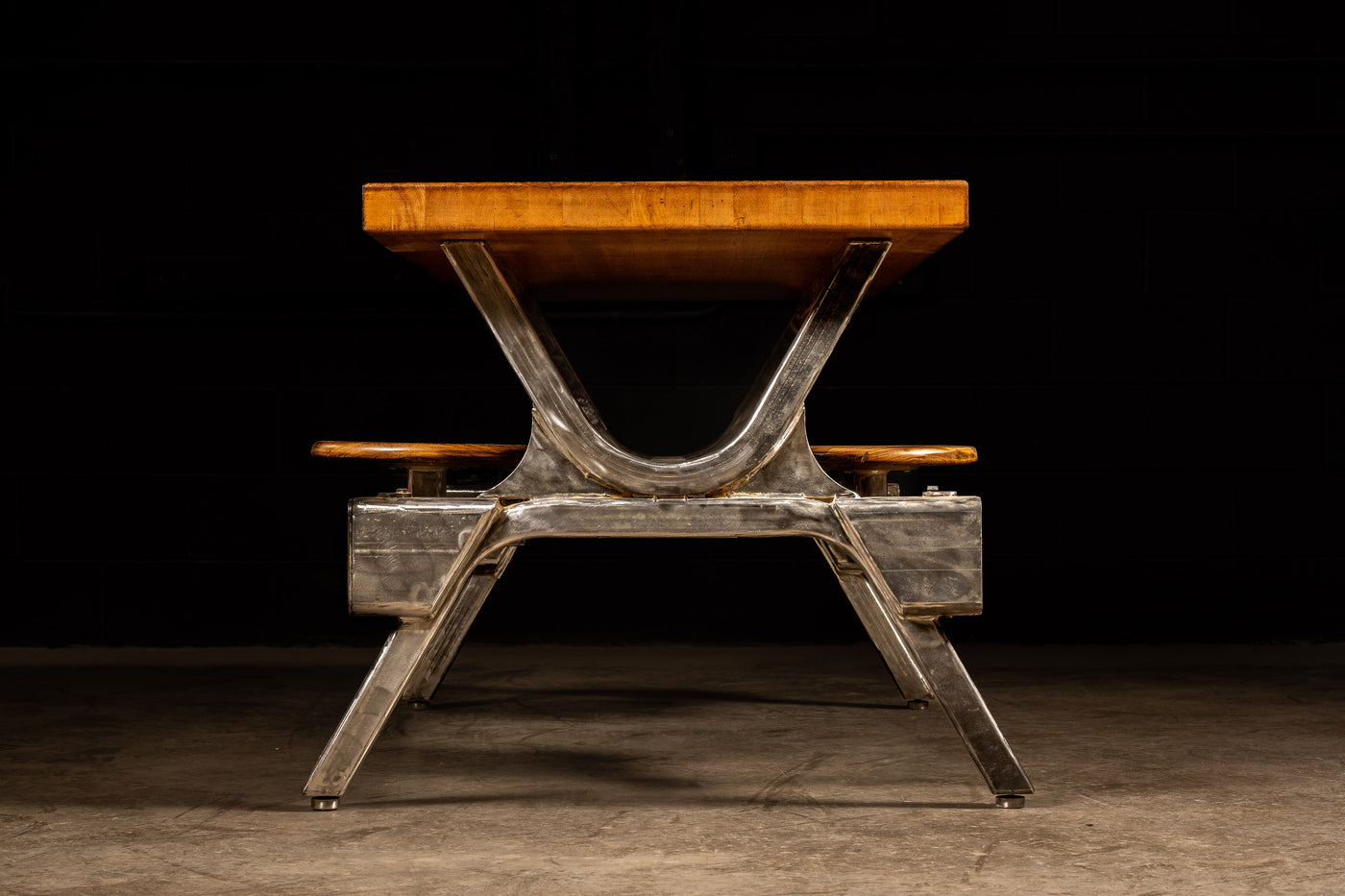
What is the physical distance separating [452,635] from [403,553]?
0.77 meters

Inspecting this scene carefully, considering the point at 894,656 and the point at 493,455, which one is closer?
the point at 493,455

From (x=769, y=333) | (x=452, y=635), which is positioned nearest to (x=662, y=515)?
(x=452, y=635)

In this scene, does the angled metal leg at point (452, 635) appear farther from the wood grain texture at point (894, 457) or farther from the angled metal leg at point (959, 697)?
the angled metal leg at point (959, 697)

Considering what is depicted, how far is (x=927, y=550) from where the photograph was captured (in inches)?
59.6

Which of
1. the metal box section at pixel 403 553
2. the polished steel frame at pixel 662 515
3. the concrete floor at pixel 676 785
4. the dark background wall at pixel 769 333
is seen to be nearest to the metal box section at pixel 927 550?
the polished steel frame at pixel 662 515

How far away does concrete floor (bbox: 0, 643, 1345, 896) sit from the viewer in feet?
4.26

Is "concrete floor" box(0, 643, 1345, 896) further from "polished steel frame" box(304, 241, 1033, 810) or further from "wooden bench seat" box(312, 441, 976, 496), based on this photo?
"wooden bench seat" box(312, 441, 976, 496)

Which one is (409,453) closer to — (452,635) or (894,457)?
(894,457)

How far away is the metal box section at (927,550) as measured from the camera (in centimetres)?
151

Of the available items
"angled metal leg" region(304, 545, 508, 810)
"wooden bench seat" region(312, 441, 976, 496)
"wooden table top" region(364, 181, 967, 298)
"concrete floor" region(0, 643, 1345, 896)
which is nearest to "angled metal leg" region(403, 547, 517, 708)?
"concrete floor" region(0, 643, 1345, 896)

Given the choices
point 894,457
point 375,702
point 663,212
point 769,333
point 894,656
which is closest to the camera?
point 663,212

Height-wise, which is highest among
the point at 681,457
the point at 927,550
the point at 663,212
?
the point at 663,212

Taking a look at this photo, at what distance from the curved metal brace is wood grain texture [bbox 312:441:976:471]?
15cm

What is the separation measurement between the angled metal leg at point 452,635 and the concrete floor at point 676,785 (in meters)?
0.05
